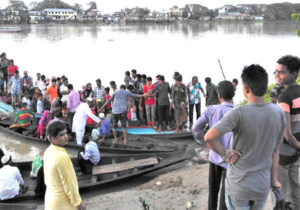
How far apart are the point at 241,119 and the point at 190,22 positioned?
99411 millimetres

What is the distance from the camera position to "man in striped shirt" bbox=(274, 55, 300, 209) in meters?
2.60

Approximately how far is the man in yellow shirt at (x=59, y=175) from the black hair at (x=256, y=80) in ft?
5.33

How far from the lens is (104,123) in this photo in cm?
748

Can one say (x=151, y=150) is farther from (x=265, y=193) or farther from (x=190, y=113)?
(x=265, y=193)

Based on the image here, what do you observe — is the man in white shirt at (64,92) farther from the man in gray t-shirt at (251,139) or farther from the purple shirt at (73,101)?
the man in gray t-shirt at (251,139)

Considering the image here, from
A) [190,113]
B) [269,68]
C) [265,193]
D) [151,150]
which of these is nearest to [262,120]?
[265,193]

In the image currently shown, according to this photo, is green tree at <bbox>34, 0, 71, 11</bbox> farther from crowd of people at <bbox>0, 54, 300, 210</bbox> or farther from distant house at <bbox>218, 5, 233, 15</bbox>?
crowd of people at <bbox>0, 54, 300, 210</bbox>

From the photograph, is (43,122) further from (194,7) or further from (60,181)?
(194,7)

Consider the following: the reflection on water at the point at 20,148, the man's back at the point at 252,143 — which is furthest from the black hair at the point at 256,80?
the reflection on water at the point at 20,148

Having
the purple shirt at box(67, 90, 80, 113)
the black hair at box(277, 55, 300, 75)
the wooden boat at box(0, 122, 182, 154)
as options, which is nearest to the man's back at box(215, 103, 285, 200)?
the black hair at box(277, 55, 300, 75)

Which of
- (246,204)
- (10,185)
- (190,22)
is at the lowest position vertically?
(10,185)

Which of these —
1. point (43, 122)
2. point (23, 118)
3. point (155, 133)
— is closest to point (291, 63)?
point (155, 133)

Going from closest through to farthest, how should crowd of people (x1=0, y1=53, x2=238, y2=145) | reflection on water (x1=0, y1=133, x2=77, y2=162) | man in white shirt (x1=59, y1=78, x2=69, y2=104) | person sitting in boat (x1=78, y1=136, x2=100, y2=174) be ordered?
person sitting in boat (x1=78, y1=136, x2=100, y2=174)
crowd of people (x1=0, y1=53, x2=238, y2=145)
reflection on water (x1=0, y1=133, x2=77, y2=162)
man in white shirt (x1=59, y1=78, x2=69, y2=104)

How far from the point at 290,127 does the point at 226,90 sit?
2.07ft
